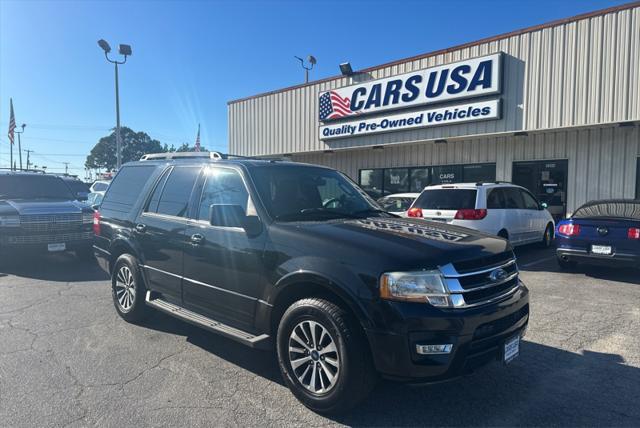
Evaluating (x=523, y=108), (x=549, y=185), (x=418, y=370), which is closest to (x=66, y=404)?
(x=418, y=370)

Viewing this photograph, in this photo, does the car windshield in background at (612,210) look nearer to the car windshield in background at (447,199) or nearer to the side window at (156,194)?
the car windshield in background at (447,199)

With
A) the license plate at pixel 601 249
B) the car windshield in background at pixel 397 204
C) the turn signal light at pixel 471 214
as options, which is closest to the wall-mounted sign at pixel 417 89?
the car windshield in background at pixel 397 204

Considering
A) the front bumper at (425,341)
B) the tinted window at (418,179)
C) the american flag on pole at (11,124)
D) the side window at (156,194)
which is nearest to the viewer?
the front bumper at (425,341)

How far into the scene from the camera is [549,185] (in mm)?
12984

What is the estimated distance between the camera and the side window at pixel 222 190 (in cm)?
406

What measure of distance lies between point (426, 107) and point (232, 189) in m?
11.1

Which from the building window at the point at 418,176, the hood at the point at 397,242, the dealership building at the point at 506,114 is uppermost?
the dealership building at the point at 506,114

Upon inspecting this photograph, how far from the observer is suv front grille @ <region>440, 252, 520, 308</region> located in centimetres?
298

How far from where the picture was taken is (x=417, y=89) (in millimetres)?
14133

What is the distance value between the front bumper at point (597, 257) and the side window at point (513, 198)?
1954 mm

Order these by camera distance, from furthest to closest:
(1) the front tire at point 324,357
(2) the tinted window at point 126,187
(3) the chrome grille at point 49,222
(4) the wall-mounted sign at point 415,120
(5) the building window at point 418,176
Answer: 1. (5) the building window at point 418,176
2. (4) the wall-mounted sign at point 415,120
3. (3) the chrome grille at point 49,222
4. (2) the tinted window at point 126,187
5. (1) the front tire at point 324,357

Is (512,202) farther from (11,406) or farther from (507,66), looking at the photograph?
(11,406)

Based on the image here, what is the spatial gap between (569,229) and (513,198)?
2232 millimetres

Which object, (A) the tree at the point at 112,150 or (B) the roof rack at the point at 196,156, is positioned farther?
(A) the tree at the point at 112,150
